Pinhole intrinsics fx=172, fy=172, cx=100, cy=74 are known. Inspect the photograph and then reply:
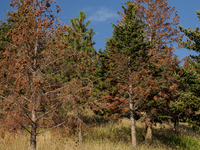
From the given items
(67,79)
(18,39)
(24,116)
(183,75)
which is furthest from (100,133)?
(18,39)

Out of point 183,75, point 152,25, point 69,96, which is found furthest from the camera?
point 152,25

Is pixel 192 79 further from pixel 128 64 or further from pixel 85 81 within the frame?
pixel 85 81

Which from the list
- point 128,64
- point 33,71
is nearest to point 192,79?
point 128,64

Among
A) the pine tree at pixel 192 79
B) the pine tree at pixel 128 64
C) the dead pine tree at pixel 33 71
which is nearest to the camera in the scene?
the dead pine tree at pixel 33 71

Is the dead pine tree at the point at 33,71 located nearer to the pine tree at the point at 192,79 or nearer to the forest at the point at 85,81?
the forest at the point at 85,81

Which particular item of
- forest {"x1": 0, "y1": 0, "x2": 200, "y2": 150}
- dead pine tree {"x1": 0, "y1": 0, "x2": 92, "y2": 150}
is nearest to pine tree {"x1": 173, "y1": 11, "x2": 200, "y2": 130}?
forest {"x1": 0, "y1": 0, "x2": 200, "y2": 150}

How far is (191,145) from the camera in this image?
1369cm

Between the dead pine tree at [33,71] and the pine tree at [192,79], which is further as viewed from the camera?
the pine tree at [192,79]

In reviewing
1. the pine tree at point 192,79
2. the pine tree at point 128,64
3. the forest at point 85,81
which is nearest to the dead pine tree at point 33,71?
the forest at point 85,81

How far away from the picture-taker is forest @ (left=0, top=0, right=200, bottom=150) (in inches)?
245

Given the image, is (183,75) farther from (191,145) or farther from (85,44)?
(85,44)

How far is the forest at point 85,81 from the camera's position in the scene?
20.5 feet

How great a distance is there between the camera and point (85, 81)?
Result: 9.01 m

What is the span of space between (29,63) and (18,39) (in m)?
1.12
